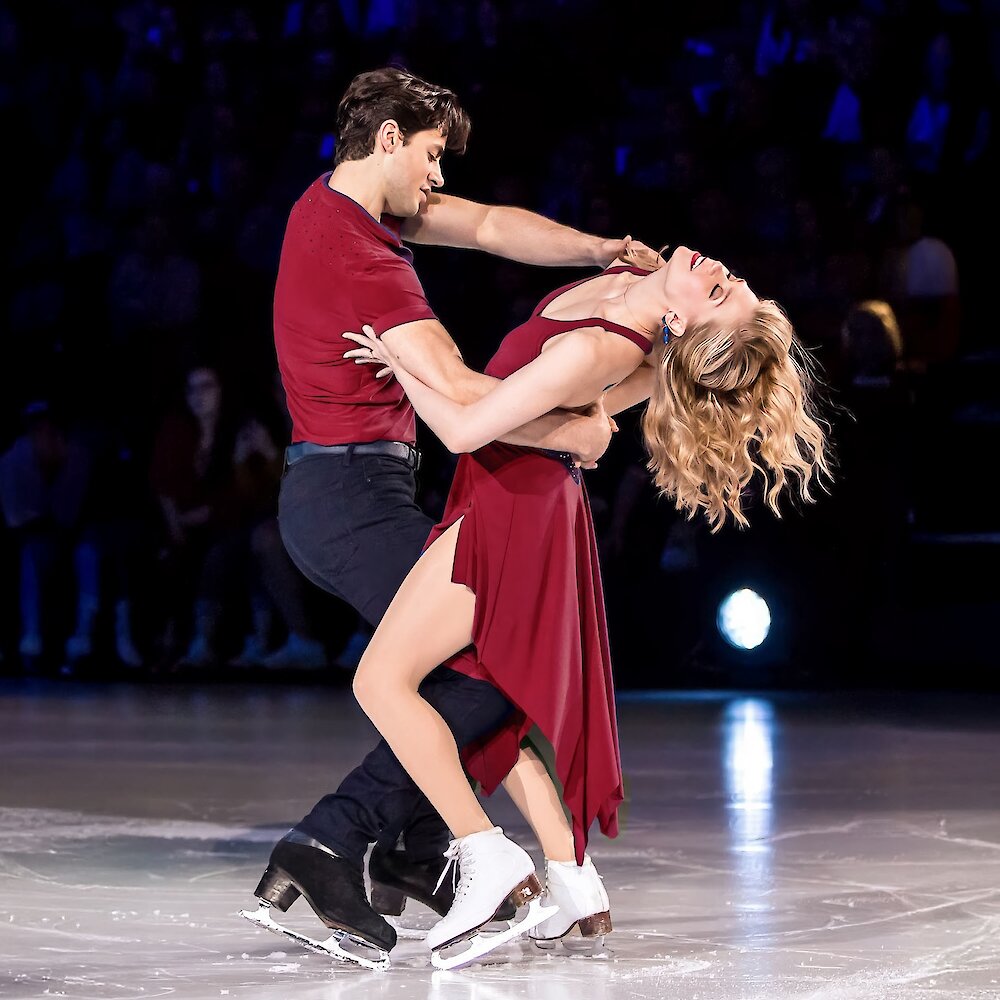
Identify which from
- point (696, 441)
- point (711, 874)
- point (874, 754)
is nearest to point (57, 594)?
point (874, 754)

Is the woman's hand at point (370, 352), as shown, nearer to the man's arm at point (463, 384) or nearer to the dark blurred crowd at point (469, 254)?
the man's arm at point (463, 384)

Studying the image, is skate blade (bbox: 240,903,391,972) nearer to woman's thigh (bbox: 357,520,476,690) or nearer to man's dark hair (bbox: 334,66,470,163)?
woman's thigh (bbox: 357,520,476,690)

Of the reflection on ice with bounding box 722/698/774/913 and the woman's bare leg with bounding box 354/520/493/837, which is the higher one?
the woman's bare leg with bounding box 354/520/493/837

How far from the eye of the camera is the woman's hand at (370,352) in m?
2.73

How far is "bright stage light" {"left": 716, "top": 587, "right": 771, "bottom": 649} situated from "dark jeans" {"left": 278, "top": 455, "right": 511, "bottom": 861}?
3.66m

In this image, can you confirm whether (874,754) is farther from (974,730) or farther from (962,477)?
(962,477)

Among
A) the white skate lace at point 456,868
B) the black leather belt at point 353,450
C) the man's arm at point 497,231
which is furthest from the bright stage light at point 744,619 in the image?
the white skate lace at point 456,868

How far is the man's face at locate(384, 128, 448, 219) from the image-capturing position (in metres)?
2.96

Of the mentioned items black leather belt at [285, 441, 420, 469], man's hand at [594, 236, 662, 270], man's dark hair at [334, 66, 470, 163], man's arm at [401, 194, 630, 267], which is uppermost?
man's dark hair at [334, 66, 470, 163]

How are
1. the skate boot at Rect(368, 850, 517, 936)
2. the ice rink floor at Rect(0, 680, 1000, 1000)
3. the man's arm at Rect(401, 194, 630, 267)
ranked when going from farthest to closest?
the man's arm at Rect(401, 194, 630, 267) → the skate boot at Rect(368, 850, 517, 936) → the ice rink floor at Rect(0, 680, 1000, 1000)

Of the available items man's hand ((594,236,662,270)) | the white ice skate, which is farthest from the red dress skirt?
man's hand ((594,236,662,270))

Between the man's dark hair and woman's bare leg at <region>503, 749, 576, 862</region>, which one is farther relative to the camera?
the man's dark hair

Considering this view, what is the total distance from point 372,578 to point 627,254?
2.49 feet

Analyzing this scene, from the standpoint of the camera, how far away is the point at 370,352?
9.14 feet
